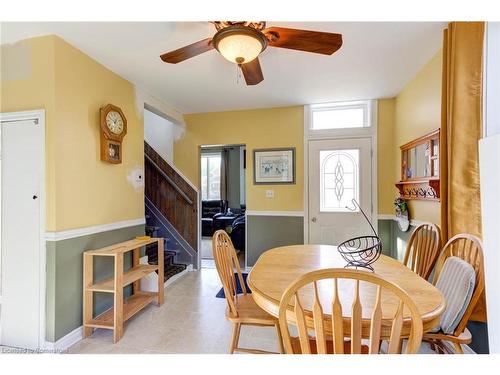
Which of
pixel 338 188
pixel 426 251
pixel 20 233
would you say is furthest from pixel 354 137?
pixel 20 233

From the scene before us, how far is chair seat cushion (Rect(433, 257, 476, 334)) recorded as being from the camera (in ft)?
4.37

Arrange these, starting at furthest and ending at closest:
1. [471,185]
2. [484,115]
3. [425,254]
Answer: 1. [425,254]
2. [471,185]
3. [484,115]

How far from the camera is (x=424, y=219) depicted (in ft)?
7.89

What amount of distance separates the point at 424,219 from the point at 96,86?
3.36 metres

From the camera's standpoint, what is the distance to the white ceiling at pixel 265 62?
5.94ft

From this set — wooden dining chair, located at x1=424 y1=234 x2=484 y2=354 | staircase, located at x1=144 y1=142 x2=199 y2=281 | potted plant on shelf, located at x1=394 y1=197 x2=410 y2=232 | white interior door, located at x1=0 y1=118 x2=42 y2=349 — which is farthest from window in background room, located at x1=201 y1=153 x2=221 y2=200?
wooden dining chair, located at x1=424 y1=234 x2=484 y2=354

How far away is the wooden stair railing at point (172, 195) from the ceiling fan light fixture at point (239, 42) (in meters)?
2.54

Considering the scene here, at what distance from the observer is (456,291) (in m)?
1.41

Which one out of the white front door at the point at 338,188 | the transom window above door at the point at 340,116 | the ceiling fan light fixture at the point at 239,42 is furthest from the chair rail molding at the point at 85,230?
the transom window above door at the point at 340,116

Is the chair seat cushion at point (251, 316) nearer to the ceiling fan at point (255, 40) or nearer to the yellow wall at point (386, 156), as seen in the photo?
the ceiling fan at point (255, 40)

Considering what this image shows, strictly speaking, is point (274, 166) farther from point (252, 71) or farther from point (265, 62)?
point (252, 71)

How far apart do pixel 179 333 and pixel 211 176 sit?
5728mm
